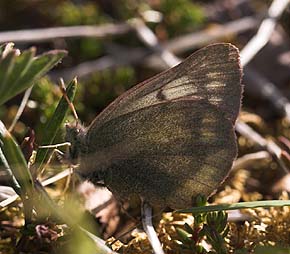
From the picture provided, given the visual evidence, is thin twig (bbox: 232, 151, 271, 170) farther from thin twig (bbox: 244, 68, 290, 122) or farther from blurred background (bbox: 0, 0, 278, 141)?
blurred background (bbox: 0, 0, 278, 141)

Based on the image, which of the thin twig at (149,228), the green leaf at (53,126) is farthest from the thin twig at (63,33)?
the thin twig at (149,228)

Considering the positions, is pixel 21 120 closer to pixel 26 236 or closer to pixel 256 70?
pixel 26 236

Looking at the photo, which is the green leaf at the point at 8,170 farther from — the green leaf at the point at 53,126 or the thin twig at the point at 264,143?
the thin twig at the point at 264,143

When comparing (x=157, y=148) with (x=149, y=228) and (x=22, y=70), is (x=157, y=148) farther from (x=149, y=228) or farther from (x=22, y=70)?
(x=22, y=70)

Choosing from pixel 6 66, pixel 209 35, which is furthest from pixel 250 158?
pixel 6 66

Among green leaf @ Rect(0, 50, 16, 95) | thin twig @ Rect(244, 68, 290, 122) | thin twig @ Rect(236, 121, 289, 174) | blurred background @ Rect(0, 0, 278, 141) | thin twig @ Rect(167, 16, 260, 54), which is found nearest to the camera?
green leaf @ Rect(0, 50, 16, 95)

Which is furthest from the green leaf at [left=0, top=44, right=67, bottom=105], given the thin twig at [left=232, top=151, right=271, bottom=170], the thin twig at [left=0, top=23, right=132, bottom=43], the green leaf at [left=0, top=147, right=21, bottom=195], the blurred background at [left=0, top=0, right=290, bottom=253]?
the thin twig at [left=0, top=23, right=132, bottom=43]
